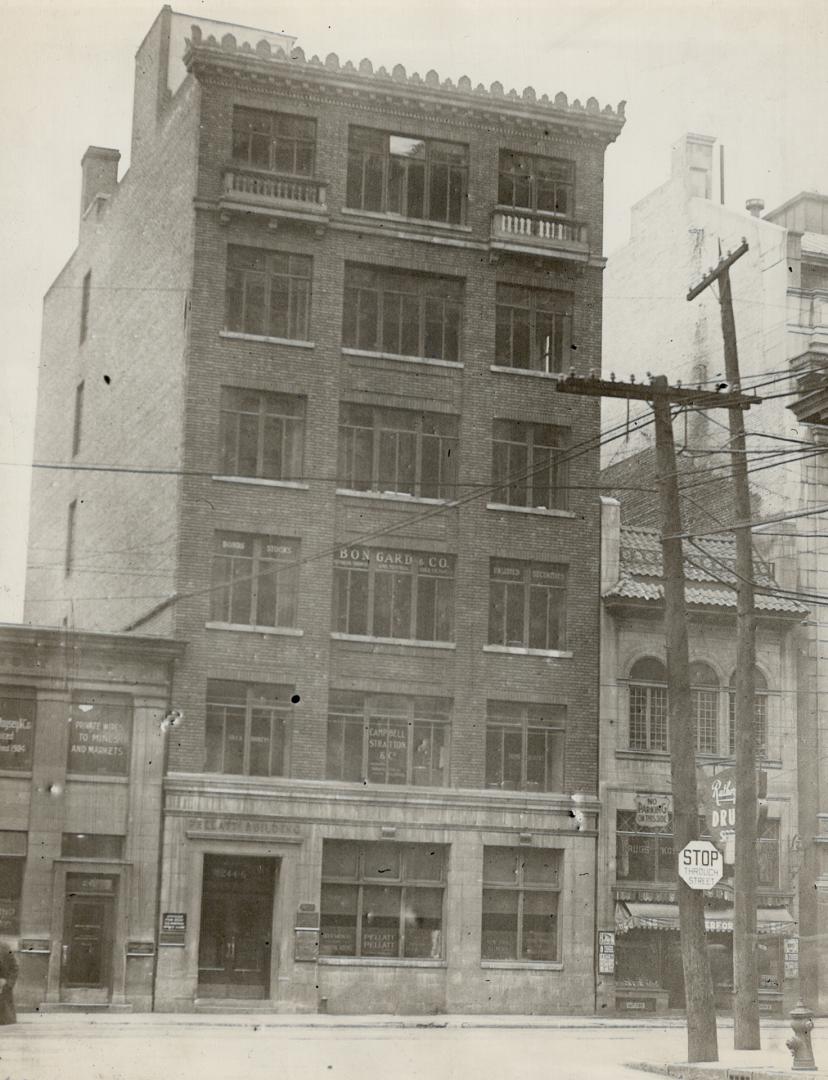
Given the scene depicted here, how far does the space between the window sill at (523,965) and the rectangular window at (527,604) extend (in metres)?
7.65

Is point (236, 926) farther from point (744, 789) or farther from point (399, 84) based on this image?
point (399, 84)

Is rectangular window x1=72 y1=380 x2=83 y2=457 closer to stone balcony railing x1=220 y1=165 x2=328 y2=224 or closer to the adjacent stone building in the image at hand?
the adjacent stone building

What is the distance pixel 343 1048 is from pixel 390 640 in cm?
1298

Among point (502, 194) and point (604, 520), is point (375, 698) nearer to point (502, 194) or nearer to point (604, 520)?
point (604, 520)

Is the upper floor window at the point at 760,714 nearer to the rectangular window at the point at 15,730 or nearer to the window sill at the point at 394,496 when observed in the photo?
the window sill at the point at 394,496

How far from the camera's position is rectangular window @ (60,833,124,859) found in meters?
35.5

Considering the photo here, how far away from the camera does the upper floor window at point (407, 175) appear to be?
4075cm

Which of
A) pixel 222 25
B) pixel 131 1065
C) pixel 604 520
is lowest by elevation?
pixel 131 1065

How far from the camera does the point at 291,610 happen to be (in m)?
38.7

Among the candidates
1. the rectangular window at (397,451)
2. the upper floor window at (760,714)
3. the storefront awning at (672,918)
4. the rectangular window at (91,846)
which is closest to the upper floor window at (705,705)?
the upper floor window at (760,714)

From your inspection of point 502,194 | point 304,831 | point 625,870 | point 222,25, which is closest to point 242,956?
point 304,831

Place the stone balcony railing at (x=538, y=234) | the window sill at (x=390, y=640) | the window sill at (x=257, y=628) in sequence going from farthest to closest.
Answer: the stone balcony railing at (x=538, y=234), the window sill at (x=390, y=640), the window sill at (x=257, y=628)

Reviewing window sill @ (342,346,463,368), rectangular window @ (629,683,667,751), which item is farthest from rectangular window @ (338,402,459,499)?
rectangular window @ (629,683,667,751)

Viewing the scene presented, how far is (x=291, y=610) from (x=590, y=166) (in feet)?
47.1
